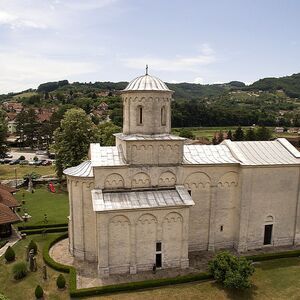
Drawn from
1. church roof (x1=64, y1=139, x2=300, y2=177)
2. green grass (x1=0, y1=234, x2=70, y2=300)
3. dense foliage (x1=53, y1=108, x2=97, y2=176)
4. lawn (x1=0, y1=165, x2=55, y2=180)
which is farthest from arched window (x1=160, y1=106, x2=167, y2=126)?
lawn (x1=0, y1=165, x2=55, y2=180)

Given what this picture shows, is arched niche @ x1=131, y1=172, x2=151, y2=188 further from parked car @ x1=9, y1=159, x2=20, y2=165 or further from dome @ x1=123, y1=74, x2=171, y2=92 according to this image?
parked car @ x1=9, y1=159, x2=20, y2=165

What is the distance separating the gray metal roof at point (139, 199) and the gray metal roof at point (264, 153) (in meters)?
6.03

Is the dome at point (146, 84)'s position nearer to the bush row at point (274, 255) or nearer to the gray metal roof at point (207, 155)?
the gray metal roof at point (207, 155)

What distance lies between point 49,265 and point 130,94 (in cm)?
1414

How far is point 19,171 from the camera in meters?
56.4

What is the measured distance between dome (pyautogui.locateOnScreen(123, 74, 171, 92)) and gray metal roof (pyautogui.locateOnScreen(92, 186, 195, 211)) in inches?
303

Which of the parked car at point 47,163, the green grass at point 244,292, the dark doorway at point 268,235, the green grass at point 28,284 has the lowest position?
the parked car at point 47,163

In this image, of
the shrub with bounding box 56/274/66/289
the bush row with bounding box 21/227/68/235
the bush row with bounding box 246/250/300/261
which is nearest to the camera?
the shrub with bounding box 56/274/66/289

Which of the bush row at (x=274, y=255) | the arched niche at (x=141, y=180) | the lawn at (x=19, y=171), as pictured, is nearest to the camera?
the arched niche at (x=141, y=180)

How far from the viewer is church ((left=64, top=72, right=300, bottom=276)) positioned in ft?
73.9

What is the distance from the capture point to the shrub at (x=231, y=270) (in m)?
20.3

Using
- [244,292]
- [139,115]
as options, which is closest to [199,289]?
[244,292]

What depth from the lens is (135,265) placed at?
74.4 ft

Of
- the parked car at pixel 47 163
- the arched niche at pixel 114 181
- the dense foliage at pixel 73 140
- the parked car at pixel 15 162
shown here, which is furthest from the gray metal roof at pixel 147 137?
the parked car at pixel 15 162
